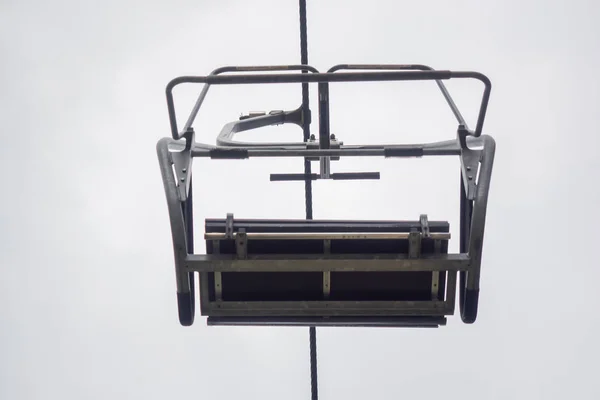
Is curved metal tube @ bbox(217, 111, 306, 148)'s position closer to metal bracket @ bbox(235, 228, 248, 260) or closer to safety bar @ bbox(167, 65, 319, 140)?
safety bar @ bbox(167, 65, 319, 140)

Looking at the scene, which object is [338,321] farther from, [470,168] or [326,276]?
[470,168]

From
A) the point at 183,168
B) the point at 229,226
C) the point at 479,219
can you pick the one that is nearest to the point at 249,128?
the point at 183,168

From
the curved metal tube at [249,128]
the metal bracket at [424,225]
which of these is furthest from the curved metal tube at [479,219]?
the curved metal tube at [249,128]

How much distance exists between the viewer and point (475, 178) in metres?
5.35

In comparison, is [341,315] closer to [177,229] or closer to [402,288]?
[402,288]

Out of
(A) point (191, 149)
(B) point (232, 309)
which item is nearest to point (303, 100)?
(A) point (191, 149)

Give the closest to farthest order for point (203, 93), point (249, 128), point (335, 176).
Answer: point (203, 93), point (335, 176), point (249, 128)

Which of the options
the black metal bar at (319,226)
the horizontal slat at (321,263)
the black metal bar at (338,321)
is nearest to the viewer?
the horizontal slat at (321,263)

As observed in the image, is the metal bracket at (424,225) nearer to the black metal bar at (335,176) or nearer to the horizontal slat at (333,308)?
the horizontal slat at (333,308)

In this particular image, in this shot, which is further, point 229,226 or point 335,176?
point 335,176

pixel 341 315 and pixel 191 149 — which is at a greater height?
pixel 191 149

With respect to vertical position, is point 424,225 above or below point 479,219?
below

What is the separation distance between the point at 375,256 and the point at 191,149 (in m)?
1.39

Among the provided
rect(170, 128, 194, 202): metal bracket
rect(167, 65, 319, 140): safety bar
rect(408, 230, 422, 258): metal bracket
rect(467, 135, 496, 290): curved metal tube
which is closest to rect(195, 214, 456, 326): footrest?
rect(408, 230, 422, 258): metal bracket
